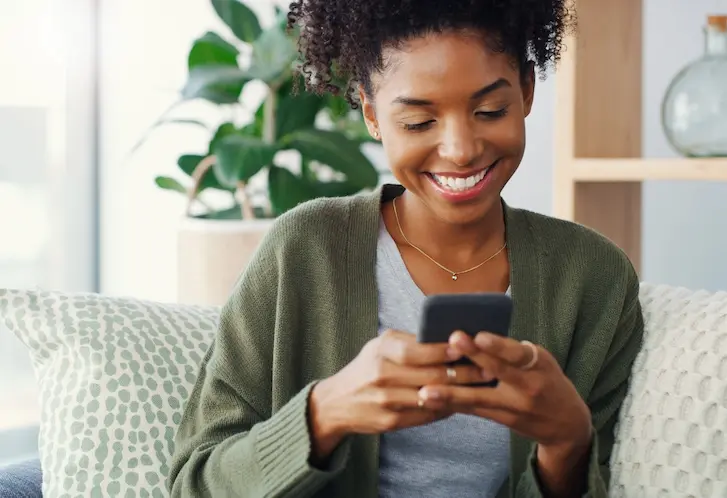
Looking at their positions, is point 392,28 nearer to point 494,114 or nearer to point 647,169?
point 494,114

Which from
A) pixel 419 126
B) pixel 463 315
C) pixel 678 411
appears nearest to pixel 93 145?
pixel 419 126

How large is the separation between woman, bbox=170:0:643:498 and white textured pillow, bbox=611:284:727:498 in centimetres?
3

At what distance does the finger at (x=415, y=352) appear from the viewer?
94cm

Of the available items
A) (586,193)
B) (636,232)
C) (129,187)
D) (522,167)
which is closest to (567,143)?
(586,193)

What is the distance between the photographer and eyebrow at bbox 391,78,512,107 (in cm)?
112

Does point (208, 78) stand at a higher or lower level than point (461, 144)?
higher

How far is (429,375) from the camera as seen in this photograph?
95cm

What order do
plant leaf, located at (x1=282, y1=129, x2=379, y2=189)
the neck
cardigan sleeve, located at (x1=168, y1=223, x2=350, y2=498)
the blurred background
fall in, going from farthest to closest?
the blurred background < plant leaf, located at (x1=282, y1=129, x2=379, y2=189) < the neck < cardigan sleeve, located at (x1=168, y1=223, x2=350, y2=498)

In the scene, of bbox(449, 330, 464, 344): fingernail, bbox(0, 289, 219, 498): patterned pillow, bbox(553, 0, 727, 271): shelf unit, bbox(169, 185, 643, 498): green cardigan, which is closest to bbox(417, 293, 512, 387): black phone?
bbox(449, 330, 464, 344): fingernail

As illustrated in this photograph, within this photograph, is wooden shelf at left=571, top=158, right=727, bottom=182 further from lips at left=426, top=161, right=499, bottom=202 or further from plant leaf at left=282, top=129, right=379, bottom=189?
lips at left=426, top=161, right=499, bottom=202

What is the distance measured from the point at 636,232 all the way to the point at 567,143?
0.26 m

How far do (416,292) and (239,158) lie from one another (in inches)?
39.8

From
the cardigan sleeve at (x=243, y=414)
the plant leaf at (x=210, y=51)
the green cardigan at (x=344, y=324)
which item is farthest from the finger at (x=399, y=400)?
the plant leaf at (x=210, y=51)

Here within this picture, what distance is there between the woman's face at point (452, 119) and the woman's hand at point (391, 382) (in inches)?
9.9
